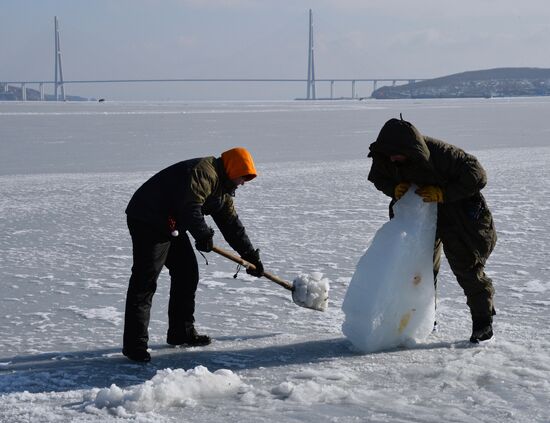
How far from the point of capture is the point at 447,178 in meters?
3.94

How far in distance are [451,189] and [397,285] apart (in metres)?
0.55

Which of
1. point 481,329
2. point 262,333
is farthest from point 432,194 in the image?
point 262,333

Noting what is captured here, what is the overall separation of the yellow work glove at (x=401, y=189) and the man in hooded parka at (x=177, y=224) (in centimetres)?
72

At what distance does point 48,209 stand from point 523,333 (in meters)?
5.77

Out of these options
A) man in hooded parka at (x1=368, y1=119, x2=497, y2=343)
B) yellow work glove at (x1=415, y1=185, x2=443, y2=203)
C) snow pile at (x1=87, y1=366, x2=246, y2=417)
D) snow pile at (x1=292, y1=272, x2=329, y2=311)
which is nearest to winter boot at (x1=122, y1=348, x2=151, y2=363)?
snow pile at (x1=87, y1=366, x2=246, y2=417)

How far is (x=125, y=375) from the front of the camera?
381 cm

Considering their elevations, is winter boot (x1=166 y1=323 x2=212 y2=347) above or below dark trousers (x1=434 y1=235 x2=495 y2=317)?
below

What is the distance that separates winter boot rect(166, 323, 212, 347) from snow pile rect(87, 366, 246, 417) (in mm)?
649

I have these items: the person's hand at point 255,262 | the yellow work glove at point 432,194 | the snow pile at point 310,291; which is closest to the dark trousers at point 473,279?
the yellow work glove at point 432,194

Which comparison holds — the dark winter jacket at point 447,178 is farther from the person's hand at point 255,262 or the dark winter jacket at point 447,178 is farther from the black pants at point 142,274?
the black pants at point 142,274

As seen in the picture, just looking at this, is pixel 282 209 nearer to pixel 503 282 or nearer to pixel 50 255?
pixel 50 255

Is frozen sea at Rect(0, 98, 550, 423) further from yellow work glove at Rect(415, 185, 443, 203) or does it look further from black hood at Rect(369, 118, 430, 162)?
black hood at Rect(369, 118, 430, 162)

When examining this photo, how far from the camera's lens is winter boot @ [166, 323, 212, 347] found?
4.22m

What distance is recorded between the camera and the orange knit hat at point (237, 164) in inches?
150
